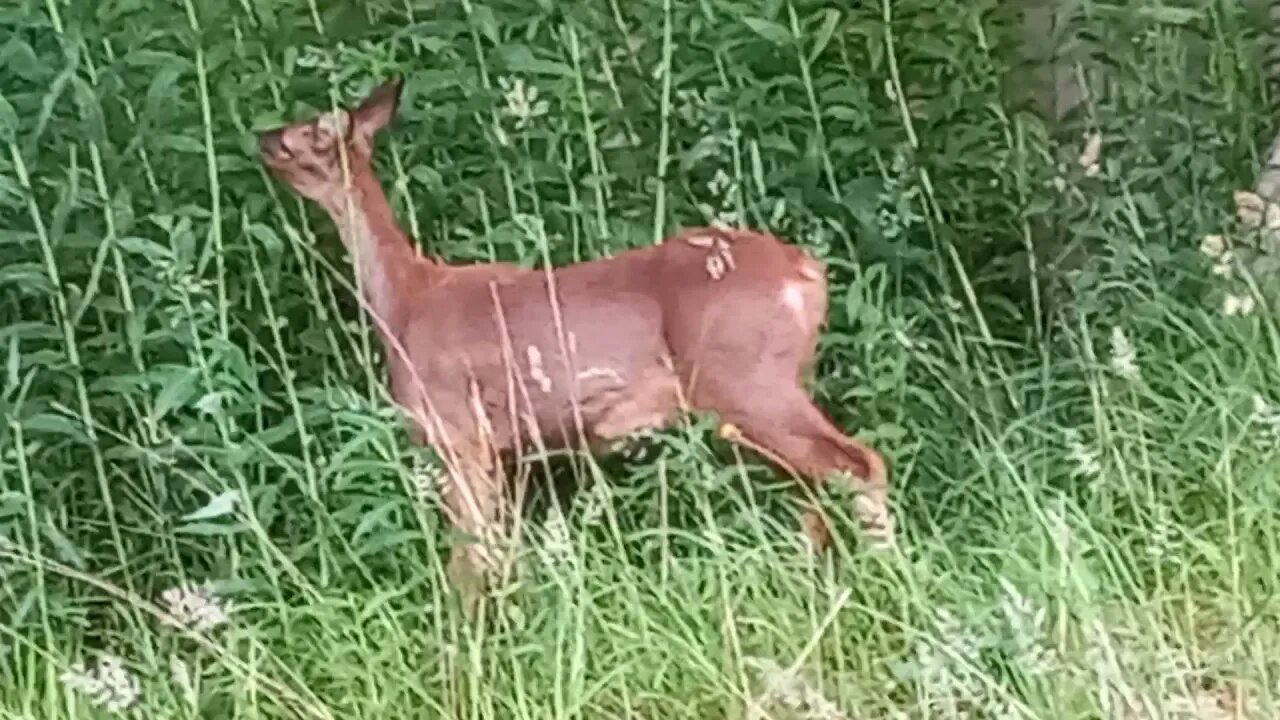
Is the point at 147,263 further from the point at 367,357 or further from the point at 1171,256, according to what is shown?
the point at 1171,256

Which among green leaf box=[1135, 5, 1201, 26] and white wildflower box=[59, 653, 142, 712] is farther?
green leaf box=[1135, 5, 1201, 26]

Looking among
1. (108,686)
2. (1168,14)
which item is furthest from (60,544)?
(1168,14)

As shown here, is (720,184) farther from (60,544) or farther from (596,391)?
(60,544)

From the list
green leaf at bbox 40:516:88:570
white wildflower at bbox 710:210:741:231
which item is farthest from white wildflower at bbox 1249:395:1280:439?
green leaf at bbox 40:516:88:570

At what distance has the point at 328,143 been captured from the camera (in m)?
1.15

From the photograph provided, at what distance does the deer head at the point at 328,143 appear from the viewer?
115cm

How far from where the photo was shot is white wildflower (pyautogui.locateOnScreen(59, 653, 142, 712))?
1.12 meters

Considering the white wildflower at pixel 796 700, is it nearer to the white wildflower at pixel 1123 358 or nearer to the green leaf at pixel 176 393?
the white wildflower at pixel 1123 358

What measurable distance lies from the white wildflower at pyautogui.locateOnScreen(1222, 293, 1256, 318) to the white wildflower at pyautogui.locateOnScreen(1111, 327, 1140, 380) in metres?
0.07

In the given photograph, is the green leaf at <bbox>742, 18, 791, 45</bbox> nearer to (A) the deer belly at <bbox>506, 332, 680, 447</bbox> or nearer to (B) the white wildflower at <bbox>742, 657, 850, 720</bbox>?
(A) the deer belly at <bbox>506, 332, 680, 447</bbox>

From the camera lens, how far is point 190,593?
113 cm

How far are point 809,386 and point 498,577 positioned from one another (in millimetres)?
229

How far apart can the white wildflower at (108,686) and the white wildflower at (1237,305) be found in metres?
0.73

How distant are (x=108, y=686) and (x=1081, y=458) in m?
0.63
